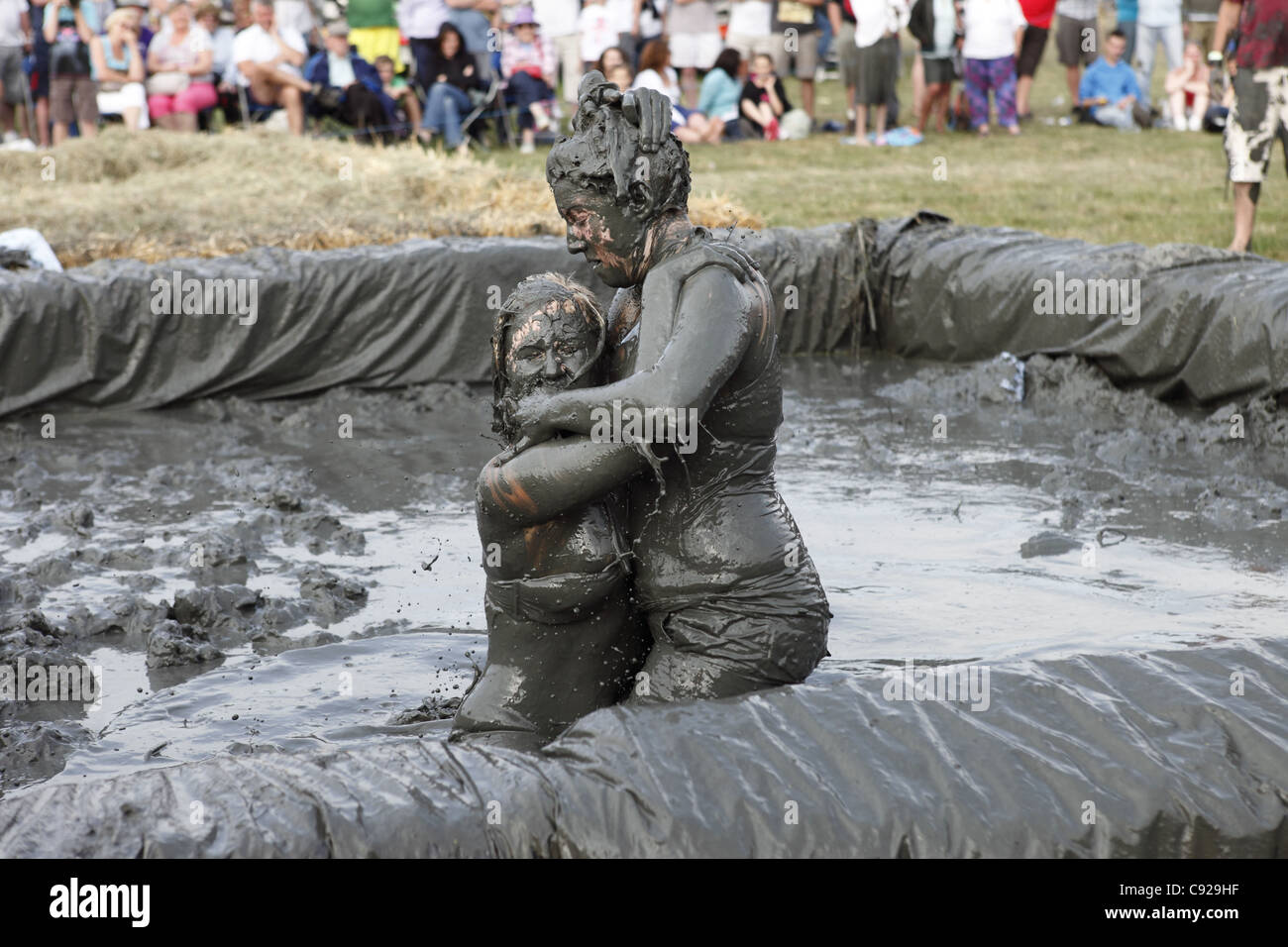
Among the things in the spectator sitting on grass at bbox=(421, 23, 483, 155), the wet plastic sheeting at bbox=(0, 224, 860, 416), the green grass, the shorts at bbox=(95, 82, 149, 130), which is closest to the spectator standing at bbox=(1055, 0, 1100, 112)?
the green grass

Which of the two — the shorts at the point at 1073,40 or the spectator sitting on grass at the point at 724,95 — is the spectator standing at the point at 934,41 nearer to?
the shorts at the point at 1073,40

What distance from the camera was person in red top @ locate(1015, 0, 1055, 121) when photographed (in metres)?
15.2

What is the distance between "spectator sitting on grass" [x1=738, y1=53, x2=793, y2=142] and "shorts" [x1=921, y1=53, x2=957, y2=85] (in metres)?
1.49

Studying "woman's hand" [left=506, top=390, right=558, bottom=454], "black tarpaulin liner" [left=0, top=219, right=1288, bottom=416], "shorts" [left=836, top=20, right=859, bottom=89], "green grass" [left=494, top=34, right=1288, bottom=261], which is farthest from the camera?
"shorts" [left=836, top=20, right=859, bottom=89]

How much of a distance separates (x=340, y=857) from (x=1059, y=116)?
1551cm

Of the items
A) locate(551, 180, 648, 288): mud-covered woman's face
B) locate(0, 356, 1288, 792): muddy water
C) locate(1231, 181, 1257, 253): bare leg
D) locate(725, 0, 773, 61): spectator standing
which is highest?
locate(725, 0, 773, 61): spectator standing

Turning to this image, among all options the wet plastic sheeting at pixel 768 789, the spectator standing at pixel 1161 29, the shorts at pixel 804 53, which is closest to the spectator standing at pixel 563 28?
the shorts at pixel 804 53

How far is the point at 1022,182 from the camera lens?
41.7ft

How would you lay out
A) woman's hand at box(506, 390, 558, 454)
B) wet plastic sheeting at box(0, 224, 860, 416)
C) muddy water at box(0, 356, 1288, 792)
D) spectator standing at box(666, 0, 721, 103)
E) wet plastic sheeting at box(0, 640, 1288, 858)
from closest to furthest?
wet plastic sheeting at box(0, 640, 1288, 858) < woman's hand at box(506, 390, 558, 454) < muddy water at box(0, 356, 1288, 792) < wet plastic sheeting at box(0, 224, 860, 416) < spectator standing at box(666, 0, 721, 103)

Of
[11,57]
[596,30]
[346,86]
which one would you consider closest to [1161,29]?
[596,30]

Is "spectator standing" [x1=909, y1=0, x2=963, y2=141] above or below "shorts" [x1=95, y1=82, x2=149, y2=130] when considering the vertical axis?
above

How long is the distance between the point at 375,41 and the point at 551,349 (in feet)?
43.0

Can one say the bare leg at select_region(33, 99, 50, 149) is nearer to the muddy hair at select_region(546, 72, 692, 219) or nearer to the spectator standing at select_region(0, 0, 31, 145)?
the spectator standing at select_region(0, 0, 31, 145)

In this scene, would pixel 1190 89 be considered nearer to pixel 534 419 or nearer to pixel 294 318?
pixel 294 318
